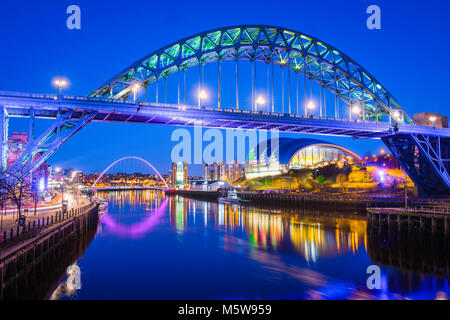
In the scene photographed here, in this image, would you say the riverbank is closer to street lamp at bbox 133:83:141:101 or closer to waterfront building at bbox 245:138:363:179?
waterfront building at bbox 245:138:363:179

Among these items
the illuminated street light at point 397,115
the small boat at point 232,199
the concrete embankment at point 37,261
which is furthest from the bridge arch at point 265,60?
the small boat at point 232,199

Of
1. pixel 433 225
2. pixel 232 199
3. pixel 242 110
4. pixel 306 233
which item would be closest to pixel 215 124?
pixel 242 110

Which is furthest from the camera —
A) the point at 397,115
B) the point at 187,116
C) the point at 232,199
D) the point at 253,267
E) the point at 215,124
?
the point at 232,199

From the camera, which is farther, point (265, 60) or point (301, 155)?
point (301, 155)

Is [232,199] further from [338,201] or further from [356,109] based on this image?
[356,109]

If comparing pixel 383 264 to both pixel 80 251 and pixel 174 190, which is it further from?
pixel 174 190

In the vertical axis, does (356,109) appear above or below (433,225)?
above
